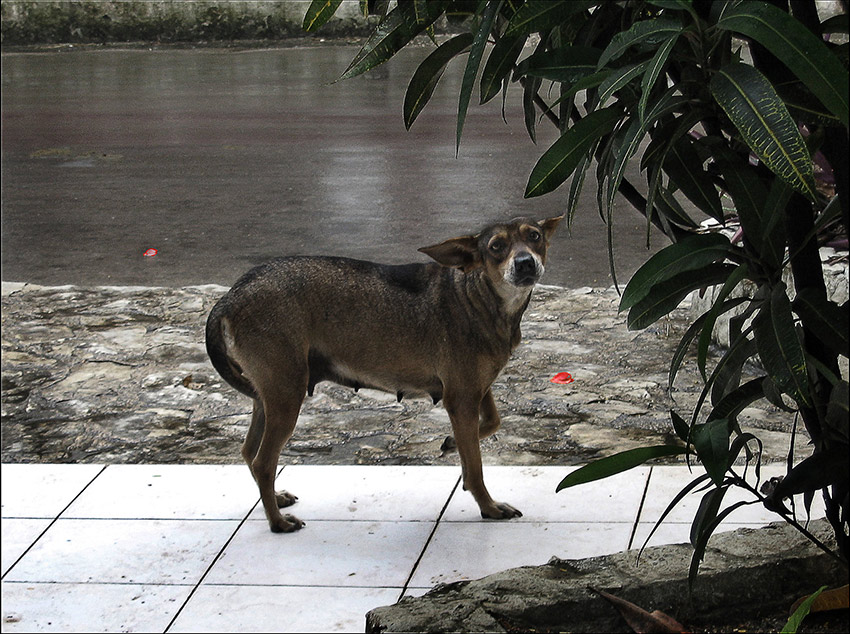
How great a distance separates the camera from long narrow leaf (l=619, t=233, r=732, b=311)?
6.16 ft

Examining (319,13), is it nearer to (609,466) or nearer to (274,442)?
(609,466)

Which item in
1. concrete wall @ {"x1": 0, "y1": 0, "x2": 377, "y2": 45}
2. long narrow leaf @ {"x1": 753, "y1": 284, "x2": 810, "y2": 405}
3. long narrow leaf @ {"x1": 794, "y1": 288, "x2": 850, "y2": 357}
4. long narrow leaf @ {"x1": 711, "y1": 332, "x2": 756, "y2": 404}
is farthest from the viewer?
concrete wall @ {"x1": 0, "y1": 0, "x2": 377, "y2": 45}

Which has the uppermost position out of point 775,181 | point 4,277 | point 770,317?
point 775,181

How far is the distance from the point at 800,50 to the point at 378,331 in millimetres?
2964

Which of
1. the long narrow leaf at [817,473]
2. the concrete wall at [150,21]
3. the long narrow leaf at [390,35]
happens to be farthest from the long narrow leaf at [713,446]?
the concrete wall at [150,21]

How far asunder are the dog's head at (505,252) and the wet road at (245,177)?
3692mm

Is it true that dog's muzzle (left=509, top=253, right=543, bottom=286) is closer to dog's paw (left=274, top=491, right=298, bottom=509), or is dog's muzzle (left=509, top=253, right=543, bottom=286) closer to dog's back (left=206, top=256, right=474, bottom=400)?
dog's back (left=206, top=256, right=474, bottom=400)

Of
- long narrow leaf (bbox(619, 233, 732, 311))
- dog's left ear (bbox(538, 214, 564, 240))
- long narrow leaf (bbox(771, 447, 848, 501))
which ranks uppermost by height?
long narrow leaf (bbox(619, 233, 732, 311))

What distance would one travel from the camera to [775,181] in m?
1.84

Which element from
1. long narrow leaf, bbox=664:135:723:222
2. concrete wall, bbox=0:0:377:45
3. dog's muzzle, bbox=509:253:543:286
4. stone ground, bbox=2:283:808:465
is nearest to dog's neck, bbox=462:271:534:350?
dog's muzzle, bbox=509:253:543:286

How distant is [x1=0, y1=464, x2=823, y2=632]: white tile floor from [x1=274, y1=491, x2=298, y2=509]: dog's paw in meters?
0.03

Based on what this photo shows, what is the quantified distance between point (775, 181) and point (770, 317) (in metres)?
0.22

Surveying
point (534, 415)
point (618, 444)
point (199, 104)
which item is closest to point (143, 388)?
point (534, 415)

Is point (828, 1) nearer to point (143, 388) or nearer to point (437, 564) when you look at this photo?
point (143, 388)
